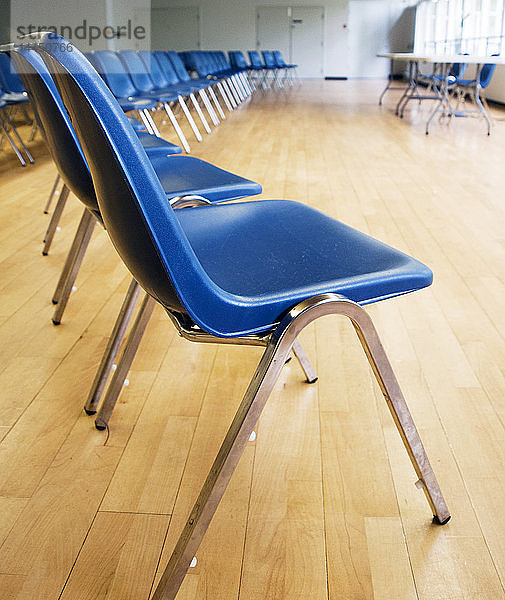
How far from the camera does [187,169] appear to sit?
2025 mm

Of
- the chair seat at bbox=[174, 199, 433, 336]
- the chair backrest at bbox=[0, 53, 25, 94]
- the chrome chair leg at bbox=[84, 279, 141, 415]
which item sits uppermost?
the chair backrest at bbox=[0, 53, 25, 94]

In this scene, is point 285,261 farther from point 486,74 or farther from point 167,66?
point 486,74

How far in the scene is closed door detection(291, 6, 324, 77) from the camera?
18562 millimetres

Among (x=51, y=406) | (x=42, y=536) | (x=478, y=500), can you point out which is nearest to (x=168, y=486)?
(x=42, y=536)

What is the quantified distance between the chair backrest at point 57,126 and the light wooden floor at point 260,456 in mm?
524

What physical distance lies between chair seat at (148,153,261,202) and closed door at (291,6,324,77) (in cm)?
1805

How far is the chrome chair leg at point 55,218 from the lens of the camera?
2.53m

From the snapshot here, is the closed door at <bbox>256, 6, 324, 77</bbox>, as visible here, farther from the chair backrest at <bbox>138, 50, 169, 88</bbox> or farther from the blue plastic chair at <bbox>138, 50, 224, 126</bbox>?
the chair backrest at <bbox>138, 50, 169, 88</bbox>

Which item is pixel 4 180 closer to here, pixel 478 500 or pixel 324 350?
pixel 324 350

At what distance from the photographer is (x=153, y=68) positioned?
21.3 feet

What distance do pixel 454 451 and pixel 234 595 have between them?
609 millimetres

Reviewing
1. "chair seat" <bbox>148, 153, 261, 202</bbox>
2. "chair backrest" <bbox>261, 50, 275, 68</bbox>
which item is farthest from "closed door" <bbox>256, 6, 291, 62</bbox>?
"chair seat" <bbox>148, 153, 261, 202</bbox>

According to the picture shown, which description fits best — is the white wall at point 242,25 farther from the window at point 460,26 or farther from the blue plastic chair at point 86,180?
the blue plastic chair at point 86,180

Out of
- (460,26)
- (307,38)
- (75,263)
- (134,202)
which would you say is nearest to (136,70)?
(75,263)
